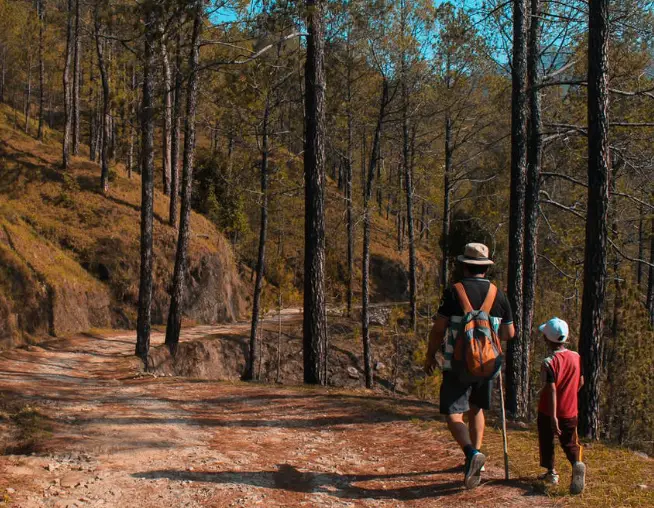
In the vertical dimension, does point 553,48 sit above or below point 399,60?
below

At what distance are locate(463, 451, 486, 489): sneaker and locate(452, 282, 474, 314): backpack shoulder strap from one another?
3.94 feet

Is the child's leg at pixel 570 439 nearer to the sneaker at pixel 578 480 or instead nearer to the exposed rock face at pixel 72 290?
the sneaker at pixel 578 480

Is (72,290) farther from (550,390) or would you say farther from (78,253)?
(550,390)

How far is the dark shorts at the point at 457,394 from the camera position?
5.07m

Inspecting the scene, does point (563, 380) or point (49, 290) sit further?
point (49, 290)

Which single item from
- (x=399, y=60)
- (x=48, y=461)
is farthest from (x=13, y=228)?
(x=48, y=461)

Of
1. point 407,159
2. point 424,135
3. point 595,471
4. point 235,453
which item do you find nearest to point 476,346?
point 595,471

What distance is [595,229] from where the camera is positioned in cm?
844

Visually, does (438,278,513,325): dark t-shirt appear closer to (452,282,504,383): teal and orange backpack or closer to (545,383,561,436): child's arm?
(452,282,504,383): teal and orange backpack

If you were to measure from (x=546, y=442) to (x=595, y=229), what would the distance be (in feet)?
13.8

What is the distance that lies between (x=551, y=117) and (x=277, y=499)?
594 inches

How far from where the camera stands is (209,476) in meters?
5.44

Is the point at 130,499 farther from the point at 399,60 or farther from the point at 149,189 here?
the point at 399,60

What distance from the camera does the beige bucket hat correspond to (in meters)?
5.17
